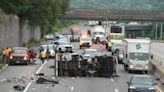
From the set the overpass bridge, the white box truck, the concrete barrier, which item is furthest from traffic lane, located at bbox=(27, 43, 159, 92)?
the overpass bridge

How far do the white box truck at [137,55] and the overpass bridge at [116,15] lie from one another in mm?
103326

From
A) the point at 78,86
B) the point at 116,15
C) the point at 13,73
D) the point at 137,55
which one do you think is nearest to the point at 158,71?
the point at 137,55

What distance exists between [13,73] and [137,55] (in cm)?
1053

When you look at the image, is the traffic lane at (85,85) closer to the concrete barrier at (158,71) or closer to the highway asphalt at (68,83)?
the highway asphalt at (68,83)

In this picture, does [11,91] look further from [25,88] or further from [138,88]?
[138,88]

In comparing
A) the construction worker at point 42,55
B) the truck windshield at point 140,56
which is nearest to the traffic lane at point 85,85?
the truck windshield at point 140,56

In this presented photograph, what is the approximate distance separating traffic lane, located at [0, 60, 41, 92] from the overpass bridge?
98.4m

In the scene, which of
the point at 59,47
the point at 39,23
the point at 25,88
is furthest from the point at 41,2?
the point at 25,88

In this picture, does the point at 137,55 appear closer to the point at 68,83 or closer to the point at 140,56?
the point at 140,56

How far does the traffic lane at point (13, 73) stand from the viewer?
122 ft

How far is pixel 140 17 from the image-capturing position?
506 ft

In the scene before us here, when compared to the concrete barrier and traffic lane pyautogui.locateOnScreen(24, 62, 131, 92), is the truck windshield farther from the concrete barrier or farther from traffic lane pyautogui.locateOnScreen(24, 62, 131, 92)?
traffic lane pyautogui.locateOnScreen(24, 62, 131, 92)

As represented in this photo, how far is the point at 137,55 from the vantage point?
4950 cm

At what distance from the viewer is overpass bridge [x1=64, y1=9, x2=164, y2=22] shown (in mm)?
154250
